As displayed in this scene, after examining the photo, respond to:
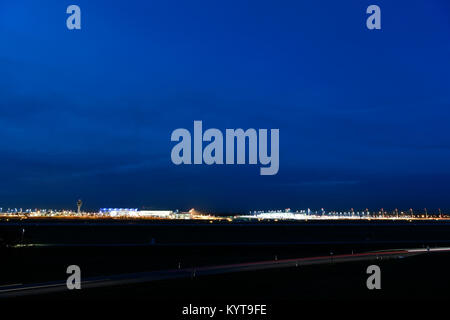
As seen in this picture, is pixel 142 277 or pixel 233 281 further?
pixel 142 277

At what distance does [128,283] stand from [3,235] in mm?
29896

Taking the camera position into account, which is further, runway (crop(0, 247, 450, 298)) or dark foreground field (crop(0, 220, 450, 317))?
runway (crop(0, 247, 450, 298))

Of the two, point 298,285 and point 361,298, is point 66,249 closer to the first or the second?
Result: point 298,285

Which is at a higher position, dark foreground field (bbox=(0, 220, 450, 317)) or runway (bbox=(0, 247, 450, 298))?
runway (bbox=(0, 247, 450, 298))

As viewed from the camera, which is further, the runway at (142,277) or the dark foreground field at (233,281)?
the runway at (142,277)

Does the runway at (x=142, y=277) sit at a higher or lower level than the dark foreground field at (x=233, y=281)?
higher

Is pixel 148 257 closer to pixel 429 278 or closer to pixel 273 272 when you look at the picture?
pixel 273 272
